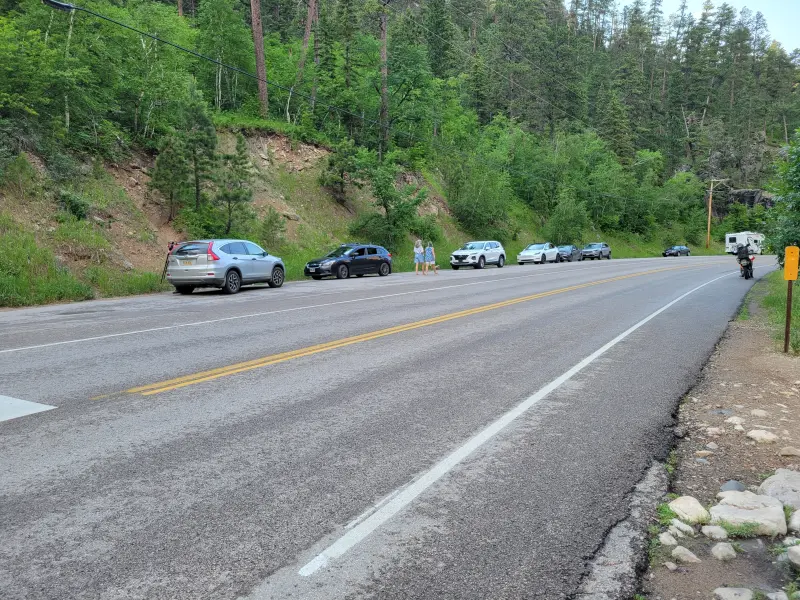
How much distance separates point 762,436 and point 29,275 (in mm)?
18067

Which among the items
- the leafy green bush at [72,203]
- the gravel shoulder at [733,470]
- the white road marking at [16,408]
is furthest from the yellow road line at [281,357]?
the leafy green bush at [72,203]

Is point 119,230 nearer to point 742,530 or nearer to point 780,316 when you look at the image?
point 780,316

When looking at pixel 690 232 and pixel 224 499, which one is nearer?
pixel 224 499

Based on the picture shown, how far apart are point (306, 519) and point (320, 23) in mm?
41714

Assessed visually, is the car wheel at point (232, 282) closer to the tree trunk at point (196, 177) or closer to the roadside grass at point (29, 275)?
the roadside grass at point (29, 275)

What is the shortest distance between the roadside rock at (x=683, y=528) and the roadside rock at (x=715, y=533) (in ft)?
0.23

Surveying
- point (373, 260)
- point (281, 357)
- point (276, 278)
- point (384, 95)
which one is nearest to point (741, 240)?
point (384, 95)

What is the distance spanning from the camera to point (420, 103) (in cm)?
4003

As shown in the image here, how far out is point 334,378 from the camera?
7.01 metres

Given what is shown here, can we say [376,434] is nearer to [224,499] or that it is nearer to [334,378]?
[224,499]

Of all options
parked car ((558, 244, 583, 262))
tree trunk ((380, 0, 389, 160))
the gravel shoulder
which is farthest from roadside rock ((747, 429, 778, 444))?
parked car ((558, 244, 583, 262))

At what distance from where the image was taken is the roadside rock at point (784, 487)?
391 centimetres

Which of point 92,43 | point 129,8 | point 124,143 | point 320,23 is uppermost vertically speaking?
point 320,23

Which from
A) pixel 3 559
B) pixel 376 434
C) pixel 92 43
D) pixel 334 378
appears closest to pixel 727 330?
pixel 334 378
